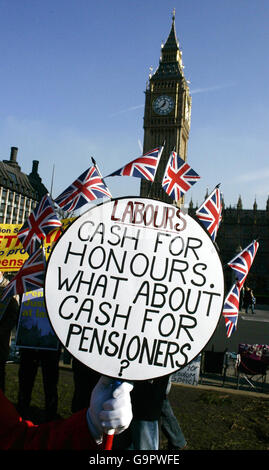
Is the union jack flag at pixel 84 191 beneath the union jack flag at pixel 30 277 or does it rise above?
above

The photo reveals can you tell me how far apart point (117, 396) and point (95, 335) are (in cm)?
32

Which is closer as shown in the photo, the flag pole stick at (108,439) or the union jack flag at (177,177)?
the flag pole stick at (108,439)

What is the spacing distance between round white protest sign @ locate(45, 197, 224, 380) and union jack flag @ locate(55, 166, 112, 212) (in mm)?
2632

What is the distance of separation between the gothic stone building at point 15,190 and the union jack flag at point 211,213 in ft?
193

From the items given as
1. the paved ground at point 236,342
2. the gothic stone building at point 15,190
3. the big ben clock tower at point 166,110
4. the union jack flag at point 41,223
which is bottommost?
the paved ground at point 236,342

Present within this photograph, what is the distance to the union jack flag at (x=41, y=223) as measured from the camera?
455 cm

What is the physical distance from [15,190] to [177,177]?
63.3 m

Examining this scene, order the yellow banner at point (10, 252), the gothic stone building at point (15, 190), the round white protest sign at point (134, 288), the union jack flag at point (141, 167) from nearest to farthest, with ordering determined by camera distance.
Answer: the round white protest sign at point (134, 288)
the union jack flag at point (141, 167)
the yellow banner at point (10, 252)
the gothic stone building at point (15, 190)

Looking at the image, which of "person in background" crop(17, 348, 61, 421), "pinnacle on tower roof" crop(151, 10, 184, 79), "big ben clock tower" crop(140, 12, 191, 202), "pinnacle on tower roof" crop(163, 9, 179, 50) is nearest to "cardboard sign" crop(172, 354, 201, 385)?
"person in background" crop(17, 348, 61, 421)

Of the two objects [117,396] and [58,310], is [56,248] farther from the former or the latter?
[117,396]

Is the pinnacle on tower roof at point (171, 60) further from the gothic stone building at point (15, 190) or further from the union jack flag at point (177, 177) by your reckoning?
the union jack flag at point (177, 177)

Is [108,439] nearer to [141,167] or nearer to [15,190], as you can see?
[141,167]

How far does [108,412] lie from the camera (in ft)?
5.20

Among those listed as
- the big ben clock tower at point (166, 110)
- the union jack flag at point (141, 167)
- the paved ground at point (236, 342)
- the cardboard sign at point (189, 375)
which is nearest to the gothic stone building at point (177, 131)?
the big ben clock tower at point (166, 110)
